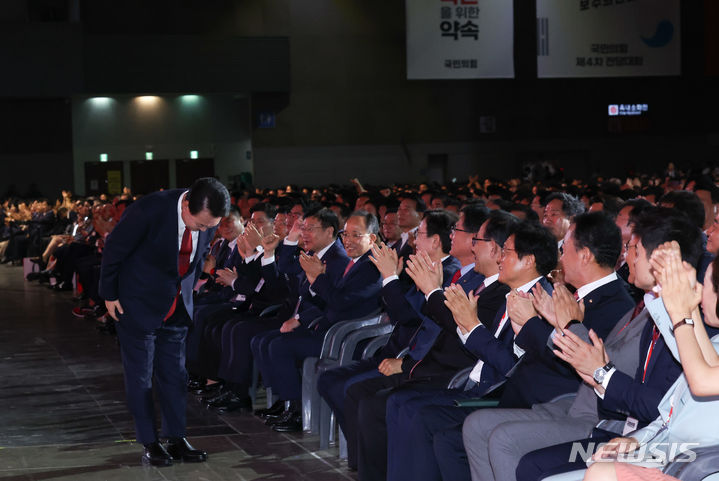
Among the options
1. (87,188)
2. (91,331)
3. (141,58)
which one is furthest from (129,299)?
(87,188)

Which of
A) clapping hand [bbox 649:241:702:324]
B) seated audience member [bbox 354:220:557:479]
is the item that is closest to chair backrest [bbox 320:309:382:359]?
seated audience member [bbox 354:220:557:479]

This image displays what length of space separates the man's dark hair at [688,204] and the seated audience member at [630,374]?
2.11 meters

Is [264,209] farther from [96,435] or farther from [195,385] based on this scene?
[96,435]

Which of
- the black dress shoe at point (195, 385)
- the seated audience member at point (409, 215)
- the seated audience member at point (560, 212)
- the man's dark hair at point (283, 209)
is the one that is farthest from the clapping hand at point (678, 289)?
the man's dark hair at point (283, 209)

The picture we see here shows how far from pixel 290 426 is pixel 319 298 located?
2.52 ft

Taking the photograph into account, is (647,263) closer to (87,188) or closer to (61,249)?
(61,249)

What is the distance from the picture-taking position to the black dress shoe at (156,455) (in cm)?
497

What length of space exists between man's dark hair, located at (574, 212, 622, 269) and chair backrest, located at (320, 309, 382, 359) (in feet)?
6.26

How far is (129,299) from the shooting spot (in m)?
5.01

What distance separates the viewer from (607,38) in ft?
56.4

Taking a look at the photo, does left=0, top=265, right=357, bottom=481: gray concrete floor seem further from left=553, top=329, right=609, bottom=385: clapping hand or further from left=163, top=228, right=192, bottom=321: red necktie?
left=553, top=329, right=609, bottom=385: clapping hand

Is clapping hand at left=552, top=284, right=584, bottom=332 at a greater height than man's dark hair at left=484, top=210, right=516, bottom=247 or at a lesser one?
lesser

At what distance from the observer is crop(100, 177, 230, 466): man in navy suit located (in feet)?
16.3

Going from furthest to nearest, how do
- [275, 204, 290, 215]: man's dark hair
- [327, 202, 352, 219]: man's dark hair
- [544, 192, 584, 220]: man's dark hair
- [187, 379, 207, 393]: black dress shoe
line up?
1. [327, 202, 352, 219]: man's dark hair
2. [275, 204, 290, 215]: man's dark hair
3. [187, 379, 207, 393]: black dress shoe
4. [544, 192, 584, 220]: man's dark hair
